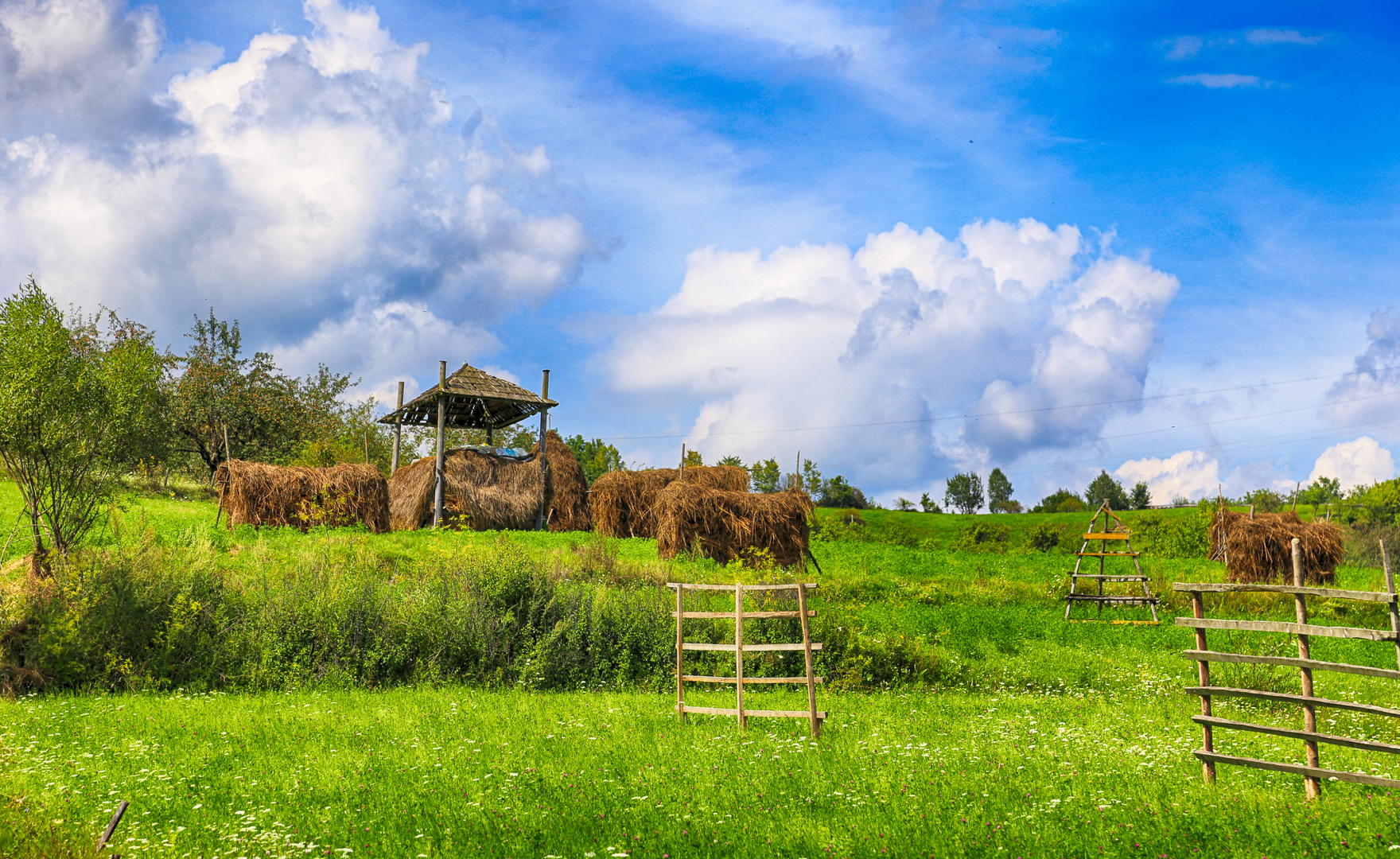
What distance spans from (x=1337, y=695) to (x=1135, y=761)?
311 inches

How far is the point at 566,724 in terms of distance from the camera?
391 inches

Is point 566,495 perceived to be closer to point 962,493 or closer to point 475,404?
point 475,404

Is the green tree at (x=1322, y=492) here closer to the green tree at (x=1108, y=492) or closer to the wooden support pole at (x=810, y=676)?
the green tree at (x=1108, y=492)

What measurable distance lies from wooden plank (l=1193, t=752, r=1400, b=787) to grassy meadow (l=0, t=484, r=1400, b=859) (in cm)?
18

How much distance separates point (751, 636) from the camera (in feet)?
46.0

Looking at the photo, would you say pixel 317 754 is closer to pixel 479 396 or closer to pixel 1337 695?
pixel 1337 695

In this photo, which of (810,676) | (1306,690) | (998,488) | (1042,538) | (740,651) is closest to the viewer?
(1306,690)

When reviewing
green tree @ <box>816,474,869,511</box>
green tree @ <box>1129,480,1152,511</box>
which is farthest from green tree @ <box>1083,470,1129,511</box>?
green tree @ <box>816,474,869,511</box>

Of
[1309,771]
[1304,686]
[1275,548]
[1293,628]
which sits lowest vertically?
[1309,771]

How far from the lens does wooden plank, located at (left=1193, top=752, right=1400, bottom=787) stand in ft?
22.2

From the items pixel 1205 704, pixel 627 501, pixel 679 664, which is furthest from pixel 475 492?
pixel 1205 704

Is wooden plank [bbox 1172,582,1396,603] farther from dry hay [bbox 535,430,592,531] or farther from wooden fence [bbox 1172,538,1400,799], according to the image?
dry hay [bbox 535,430,592,531]

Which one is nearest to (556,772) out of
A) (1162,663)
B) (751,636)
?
(751,636)

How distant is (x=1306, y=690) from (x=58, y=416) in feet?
61.0
